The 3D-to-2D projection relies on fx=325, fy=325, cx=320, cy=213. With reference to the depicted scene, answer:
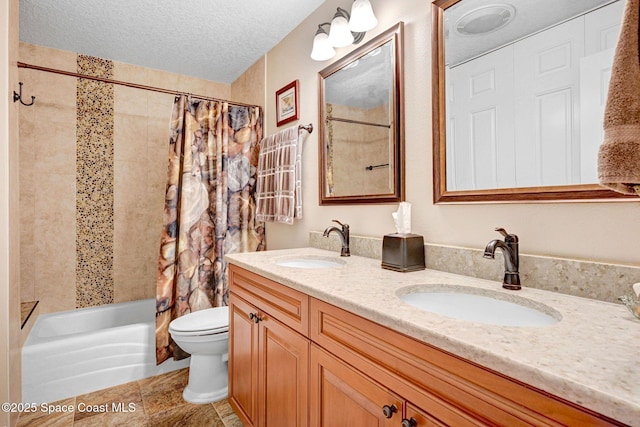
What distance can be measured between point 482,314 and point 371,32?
1.40m

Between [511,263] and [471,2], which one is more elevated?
[471,2]

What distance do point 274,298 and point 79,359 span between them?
161 cm

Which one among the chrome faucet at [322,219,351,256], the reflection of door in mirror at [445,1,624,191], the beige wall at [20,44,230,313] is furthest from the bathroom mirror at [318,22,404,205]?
the beige wall at [20,44,230,313]

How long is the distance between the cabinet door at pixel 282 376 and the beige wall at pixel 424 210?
679 mm

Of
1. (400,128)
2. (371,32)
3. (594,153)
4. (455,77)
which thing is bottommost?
(594,153)

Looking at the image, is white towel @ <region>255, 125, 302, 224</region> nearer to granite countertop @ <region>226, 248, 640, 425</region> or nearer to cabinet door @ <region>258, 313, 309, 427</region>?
cabinet door @ <region>258, 313, 309, 427</region>

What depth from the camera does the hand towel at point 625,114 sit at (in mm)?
506

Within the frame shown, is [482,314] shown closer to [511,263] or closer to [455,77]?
[511,263]

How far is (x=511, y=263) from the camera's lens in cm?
A: 98

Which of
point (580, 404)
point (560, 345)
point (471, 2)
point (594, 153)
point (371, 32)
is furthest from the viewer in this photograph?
point (371, 32)

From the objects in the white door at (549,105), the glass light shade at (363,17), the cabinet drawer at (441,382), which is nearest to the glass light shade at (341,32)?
the glass light shade at (363,17)

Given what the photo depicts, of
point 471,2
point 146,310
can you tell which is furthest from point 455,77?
point 146,310

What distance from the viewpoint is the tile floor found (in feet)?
5.62

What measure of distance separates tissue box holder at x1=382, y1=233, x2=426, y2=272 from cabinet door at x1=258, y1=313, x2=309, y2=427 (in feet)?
1.44
